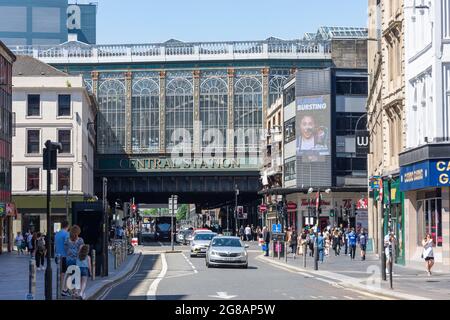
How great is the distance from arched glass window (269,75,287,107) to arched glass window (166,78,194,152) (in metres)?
8.98

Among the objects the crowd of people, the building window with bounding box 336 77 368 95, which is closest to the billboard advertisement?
the building window with bounding box 336 77 368 95

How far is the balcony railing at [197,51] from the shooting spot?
11119cm

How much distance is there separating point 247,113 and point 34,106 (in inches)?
1217

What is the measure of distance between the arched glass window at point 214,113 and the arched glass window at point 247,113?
1.36 m

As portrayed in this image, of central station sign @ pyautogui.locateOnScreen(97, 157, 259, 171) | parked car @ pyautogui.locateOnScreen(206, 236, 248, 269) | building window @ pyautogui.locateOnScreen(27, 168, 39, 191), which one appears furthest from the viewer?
central station sign @ pyautogui.locateOnScreen(97, 157, 259, 171)

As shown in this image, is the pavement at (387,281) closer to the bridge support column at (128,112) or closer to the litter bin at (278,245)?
the litter bin at (278,245)

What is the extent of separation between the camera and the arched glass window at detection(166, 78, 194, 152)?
10900 cm

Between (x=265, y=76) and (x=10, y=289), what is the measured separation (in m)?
84.0

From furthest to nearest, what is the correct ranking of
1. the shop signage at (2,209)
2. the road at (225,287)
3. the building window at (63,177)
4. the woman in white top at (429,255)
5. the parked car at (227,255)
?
the building window at (63,177)
the shop signage at (2,209)
the parked car at (227,255)
the woman in white top at (429,255)
the road at (225,287)

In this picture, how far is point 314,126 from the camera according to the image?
8869cm

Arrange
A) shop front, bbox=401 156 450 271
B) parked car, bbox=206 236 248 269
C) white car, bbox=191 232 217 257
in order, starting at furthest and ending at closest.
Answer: white car, bbox=191 232 217 257 → parked car, bbox=206 236 248 269 → shop front, bbox=401 156 450 271

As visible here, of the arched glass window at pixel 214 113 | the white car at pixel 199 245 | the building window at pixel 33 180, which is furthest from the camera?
the arched glass window at pixel 214 113

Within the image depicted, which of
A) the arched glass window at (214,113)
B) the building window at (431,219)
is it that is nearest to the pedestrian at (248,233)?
the arched glass window at (214,113)

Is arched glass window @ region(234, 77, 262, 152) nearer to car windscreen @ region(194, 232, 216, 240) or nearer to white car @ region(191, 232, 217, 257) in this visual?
car windscreen @ region(194, 232, 216, 240)
